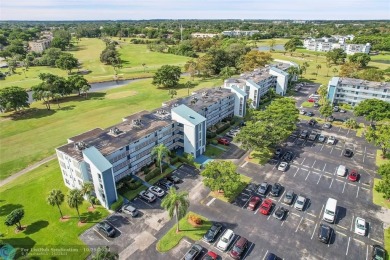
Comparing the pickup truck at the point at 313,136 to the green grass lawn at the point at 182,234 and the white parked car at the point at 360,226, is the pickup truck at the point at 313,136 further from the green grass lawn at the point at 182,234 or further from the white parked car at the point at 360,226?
the green grass lawn at the point at 182,234

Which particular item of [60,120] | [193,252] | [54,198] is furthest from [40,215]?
[60,120]

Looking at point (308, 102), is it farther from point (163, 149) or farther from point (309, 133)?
point (163, 149)

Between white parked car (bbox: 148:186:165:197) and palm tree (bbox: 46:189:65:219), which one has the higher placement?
palm tree (bbox: 46:189:65:219)

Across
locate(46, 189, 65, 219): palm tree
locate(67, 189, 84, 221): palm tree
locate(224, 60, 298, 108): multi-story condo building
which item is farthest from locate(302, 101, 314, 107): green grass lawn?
locate(46, 189, 65, 219): palm tree

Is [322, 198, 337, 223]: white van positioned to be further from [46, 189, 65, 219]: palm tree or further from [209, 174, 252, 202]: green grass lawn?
[46, 189, 65, 219]: palm tree

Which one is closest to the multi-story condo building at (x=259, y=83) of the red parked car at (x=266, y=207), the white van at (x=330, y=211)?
the red parked car at (x=266, y=207)

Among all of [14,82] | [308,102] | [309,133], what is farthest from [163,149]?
[14,82]

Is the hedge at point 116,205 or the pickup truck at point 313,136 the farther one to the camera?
the pickup truck at point 313,136
